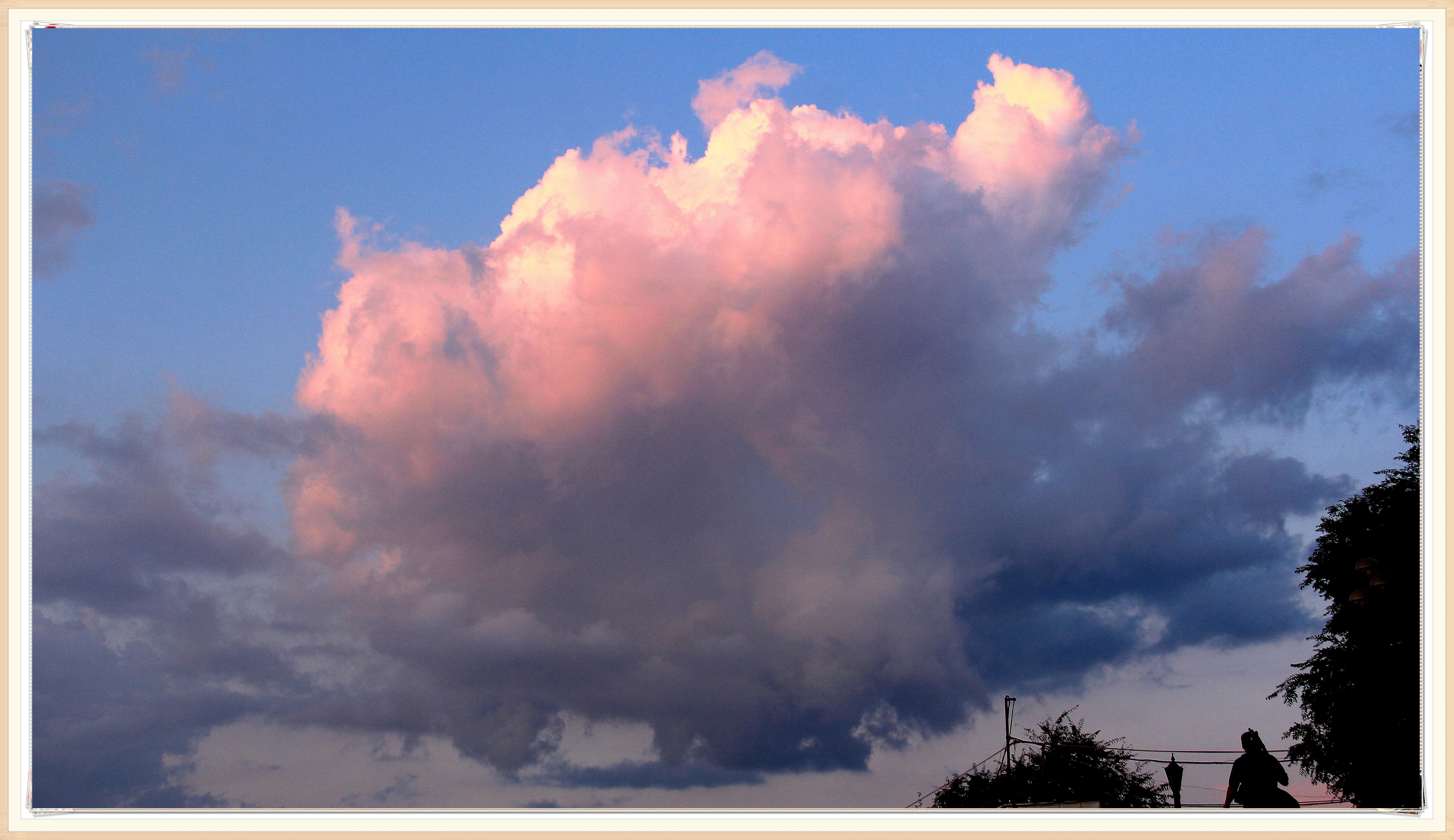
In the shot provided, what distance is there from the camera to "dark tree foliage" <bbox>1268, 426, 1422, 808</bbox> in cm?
2759

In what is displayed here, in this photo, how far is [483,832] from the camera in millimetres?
6645

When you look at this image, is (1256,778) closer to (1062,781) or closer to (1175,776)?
(1175,776)

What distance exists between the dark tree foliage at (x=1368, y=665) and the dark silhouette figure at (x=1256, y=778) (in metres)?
17.3

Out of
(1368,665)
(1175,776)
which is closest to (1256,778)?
(1175,776)

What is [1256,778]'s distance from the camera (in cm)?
1038

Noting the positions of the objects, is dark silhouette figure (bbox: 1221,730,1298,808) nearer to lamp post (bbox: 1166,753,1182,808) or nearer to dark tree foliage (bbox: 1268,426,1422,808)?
lamp post (bbox: 1166,753,1182,808)

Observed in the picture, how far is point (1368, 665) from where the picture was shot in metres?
29.6

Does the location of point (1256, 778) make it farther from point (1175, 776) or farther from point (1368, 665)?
point (1368, 665)

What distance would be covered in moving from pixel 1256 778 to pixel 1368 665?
22.7m

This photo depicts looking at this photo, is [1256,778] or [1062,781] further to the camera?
[1062,781]

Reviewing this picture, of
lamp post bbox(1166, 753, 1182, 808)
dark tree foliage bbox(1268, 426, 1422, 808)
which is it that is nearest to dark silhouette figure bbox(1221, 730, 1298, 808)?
lamp post bbox(1166, 753, 1182, 808)

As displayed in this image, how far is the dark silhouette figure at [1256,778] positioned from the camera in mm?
10328
